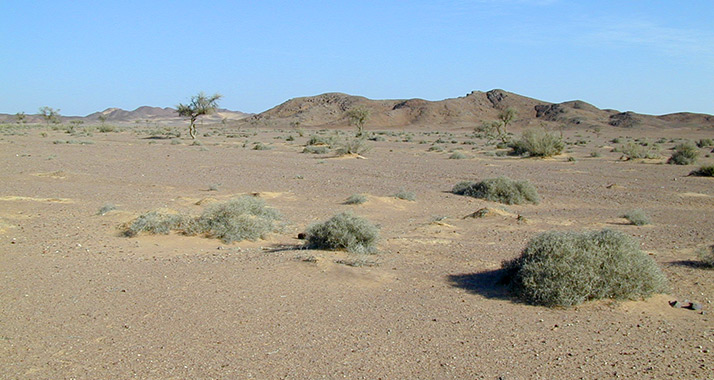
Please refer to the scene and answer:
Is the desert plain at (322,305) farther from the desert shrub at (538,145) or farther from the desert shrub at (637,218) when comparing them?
the desert shrub at (538,145)

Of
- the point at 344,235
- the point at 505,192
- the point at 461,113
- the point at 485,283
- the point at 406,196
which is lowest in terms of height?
the point at 406,196

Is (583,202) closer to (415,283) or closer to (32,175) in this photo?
(415,283)

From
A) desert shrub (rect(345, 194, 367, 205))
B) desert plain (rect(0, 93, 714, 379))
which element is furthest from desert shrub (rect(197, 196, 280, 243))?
desert shrub (rect(345, 194, 367, 205))

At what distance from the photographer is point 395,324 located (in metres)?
6.52

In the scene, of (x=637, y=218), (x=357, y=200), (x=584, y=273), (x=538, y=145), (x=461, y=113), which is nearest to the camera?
(x=584, y=273)

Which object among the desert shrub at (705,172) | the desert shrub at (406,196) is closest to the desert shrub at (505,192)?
the desert shrub at (406,196)

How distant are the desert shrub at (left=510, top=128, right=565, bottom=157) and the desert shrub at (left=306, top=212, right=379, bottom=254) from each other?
29.0 metres

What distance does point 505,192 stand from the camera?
18.1m

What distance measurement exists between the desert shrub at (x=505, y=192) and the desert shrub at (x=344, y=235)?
28.5 ft

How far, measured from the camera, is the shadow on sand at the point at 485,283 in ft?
25.3

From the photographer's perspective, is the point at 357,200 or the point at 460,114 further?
the point at 460,114

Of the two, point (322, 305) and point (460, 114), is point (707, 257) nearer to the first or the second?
point (322, 305)

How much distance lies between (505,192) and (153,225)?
1115 cm

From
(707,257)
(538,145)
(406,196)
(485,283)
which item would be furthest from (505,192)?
(538,145)
